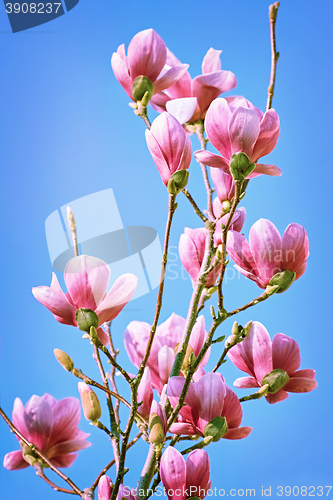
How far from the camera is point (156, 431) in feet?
1.27

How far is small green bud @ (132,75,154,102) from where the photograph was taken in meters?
0.51

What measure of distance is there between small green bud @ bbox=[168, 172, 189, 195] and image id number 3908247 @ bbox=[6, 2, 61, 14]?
0.60m

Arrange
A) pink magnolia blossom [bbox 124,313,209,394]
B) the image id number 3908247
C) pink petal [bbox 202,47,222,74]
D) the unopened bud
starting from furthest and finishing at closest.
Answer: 1. the image id number 3908247
2. pink petal [bbox 202,47,222,74]
3. pink magnolia blossom [bbox 124,313,209,394]
4. the unopened bud

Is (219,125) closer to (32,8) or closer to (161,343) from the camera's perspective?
(161,343)

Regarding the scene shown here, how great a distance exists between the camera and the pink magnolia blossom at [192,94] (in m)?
0.54

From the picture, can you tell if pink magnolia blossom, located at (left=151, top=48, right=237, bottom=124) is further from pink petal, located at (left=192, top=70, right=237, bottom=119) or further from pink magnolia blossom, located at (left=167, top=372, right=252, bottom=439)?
pink magnolia blossom, located at (left=167, top=372, right=252, bottom=439)

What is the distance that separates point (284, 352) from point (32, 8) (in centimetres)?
82

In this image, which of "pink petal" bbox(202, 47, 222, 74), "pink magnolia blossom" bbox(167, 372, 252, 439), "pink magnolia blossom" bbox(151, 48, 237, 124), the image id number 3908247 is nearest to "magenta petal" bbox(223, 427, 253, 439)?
"pink magnolia blossom" bbox(167, 372, 252, 439)

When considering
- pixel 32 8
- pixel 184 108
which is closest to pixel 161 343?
pixel 184 108

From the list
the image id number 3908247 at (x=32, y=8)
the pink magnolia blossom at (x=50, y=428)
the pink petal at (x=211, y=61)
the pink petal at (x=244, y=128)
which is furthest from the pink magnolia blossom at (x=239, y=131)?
the image id number 3908247 at (x=32, y=8)

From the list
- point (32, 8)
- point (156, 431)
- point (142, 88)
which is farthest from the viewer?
point (32, 8)

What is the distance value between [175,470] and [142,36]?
48cm

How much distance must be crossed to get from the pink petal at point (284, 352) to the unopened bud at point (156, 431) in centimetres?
17

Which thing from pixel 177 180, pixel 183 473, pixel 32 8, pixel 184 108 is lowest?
pixel 183 473
